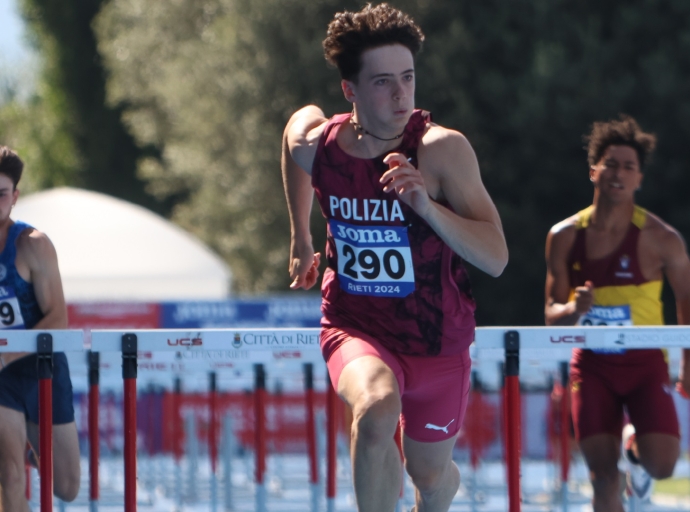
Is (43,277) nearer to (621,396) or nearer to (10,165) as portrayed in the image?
(10,165)

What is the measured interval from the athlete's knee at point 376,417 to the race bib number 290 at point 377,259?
44cm

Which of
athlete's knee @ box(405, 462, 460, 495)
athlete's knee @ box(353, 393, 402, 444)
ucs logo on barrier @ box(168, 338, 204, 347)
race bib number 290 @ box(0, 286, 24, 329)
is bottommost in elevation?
athlete's knee @ box(405, 462, 460, 495)

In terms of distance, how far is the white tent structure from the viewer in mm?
16422

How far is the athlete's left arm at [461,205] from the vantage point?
3.83 m

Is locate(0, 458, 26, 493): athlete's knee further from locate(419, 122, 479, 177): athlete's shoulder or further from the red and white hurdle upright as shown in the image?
locate(419, 122, 479, 177): athlete's shoulder

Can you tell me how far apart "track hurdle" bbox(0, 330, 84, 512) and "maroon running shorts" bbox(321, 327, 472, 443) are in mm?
967

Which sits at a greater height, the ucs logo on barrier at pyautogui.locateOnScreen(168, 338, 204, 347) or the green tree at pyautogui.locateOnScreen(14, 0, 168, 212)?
the green tree at pyautogui.locateOnScreen(14, 0, 168, 212)

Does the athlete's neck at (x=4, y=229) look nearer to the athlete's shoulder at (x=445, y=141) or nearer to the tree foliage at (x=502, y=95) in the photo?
the athlete's shoulder at (x=445, y=141)

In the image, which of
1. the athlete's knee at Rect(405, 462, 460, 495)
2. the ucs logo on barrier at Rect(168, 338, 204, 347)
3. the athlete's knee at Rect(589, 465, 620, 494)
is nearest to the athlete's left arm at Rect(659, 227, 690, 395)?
the athlete's knee at Rect(589, 465, 620, 494)

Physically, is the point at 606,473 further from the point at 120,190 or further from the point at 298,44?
the point at 120,190

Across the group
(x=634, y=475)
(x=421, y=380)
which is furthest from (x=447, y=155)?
(x=634, y=475)

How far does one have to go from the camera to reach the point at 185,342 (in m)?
4.53

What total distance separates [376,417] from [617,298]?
244 cm

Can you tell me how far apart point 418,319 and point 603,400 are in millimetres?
1916
